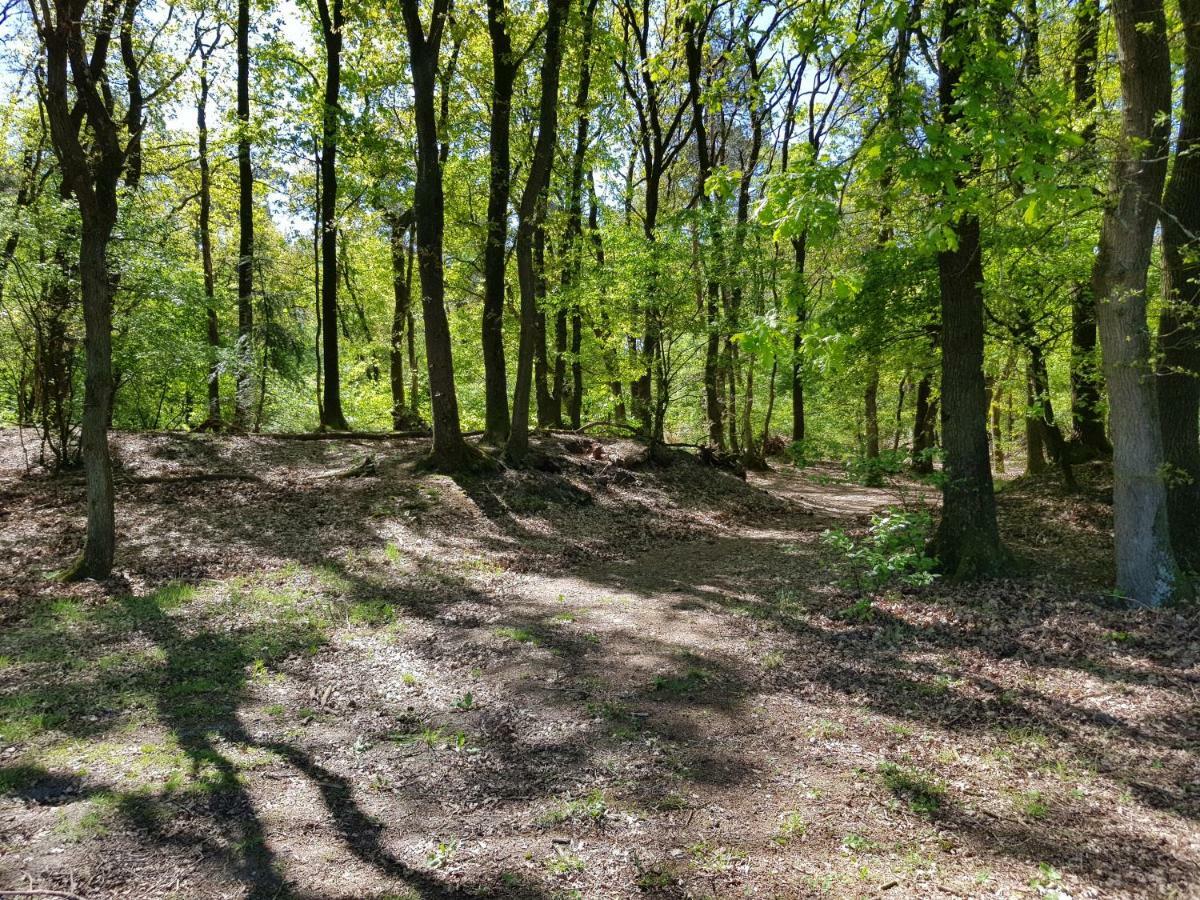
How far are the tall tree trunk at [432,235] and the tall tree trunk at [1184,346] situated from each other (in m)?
10.2

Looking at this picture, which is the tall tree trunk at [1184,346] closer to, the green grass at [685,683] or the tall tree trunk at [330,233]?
the green grass at [685,683]

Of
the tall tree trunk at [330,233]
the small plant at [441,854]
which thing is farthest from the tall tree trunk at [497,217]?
the small plant at [441,854]

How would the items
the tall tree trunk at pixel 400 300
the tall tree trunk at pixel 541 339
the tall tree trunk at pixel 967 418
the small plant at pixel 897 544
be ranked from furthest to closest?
the tall tree trunk at pixel 400 300 < the tall tree trunk at pixel 541 339 < the tall tree trunk at pixel 967 418 < the small plant at pixel 897 544

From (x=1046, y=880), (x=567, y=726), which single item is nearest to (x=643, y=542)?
(x=567, y=726)

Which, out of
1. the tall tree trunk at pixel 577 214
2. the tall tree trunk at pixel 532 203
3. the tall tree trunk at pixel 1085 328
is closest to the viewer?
the tall tree trunk at pixel 1085 328

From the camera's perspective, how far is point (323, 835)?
11.7 ft

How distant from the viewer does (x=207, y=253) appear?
2022 cm

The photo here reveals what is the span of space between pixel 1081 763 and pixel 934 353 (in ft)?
29.5

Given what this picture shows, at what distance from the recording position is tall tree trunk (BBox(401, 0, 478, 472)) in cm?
1146

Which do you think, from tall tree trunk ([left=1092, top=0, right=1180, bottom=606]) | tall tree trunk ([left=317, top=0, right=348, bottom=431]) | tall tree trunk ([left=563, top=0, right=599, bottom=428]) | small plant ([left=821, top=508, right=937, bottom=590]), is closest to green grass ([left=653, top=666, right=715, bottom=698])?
small plant ([left=821, top=508, right=937, bottom=590])

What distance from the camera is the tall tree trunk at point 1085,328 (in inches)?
309

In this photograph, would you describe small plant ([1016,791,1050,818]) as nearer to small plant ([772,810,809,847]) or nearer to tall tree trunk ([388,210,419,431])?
small plant ([772,810,809,847])

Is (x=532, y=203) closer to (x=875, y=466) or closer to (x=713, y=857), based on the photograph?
(x=875, y=466)

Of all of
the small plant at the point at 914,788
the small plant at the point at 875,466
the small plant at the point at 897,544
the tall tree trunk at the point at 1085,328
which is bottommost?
the small plant at the point at 914,788
